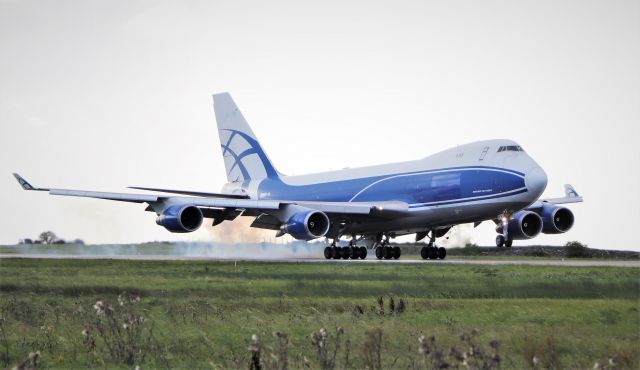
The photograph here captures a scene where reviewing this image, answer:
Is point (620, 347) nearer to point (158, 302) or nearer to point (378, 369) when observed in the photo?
point (378, 369)

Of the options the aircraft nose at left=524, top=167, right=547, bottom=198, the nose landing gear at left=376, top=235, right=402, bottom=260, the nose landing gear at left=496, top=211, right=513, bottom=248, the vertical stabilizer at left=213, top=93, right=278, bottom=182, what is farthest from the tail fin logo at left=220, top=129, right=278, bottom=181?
the aircraft nose at left=524, top=167, right=547, bottom=198

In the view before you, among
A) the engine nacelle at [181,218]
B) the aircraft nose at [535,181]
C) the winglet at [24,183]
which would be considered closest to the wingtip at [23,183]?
the winglet at [24,183]

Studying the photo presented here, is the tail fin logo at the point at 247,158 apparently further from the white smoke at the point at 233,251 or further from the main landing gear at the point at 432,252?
the main landing gear at the point at 432,252

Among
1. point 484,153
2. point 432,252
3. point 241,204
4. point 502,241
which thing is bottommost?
point 432,252

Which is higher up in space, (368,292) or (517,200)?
(517,200)

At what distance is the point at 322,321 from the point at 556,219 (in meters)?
34.4

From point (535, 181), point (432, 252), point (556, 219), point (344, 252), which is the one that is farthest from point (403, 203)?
point (556, 219)

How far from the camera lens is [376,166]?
51.1 meters

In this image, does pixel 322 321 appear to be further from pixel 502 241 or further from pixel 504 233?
pixel 504 233

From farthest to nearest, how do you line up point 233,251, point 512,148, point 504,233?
point 233,251 < point 504,233 < point 512,148

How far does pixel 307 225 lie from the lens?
45.1 meters

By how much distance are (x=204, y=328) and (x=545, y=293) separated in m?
9.61

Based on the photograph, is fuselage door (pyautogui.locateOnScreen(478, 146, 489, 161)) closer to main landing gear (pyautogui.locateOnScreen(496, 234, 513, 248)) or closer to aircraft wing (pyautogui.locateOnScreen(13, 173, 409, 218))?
main landing gear (pyautogui.locateOnScreen(496, 234, 513, 248))

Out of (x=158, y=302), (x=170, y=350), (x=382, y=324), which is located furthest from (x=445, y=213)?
(x=170, y=350)
